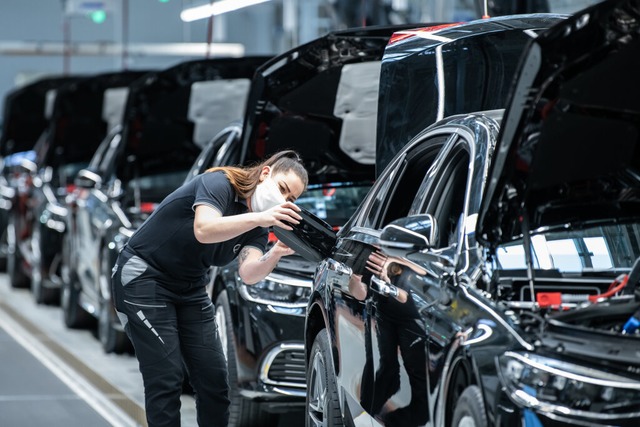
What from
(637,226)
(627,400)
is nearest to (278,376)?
(637,226)

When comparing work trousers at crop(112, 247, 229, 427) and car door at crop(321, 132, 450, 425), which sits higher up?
car door at crop(321, 132, 450, 425)

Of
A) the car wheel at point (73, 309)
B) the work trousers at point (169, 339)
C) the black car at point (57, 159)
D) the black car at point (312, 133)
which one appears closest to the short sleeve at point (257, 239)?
the work trousers at point (169, 339)

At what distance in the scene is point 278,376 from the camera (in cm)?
784

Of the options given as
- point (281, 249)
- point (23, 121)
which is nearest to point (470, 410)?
point (281, 249)

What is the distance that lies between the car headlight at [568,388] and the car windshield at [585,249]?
81 centimetres

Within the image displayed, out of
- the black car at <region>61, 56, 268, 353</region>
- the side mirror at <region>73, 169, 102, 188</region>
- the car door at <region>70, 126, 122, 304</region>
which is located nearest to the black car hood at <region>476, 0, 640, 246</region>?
the black car at <region>61, 56, 268, 353</region>

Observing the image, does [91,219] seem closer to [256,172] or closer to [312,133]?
[312,133]

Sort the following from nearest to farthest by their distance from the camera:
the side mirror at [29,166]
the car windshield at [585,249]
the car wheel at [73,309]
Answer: the car windshield at [585,249]
the car wheel at [73,309]
the side mirror at [29,166]

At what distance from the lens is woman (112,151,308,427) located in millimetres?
6031

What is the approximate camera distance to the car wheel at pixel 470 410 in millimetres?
4266

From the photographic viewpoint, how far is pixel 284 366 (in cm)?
787

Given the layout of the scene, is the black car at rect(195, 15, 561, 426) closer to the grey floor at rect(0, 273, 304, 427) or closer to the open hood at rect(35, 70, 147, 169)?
the grey floor at rect(0, 273, 304, 427)

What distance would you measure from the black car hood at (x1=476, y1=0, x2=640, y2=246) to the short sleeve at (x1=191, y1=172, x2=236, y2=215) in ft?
4.89

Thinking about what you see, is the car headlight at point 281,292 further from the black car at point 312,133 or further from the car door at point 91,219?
the car door at point 91,219
